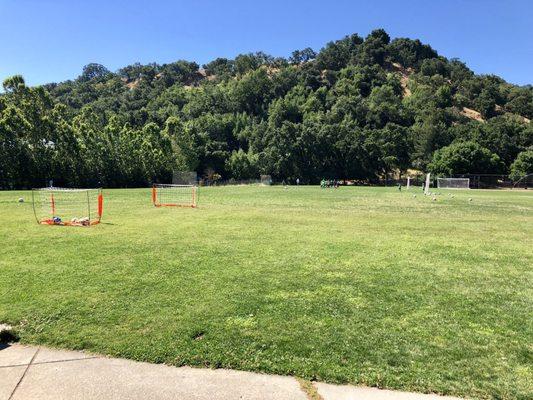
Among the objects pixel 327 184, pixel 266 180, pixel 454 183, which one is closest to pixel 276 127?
pixel 266 180

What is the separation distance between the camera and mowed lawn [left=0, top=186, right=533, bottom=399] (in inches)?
192

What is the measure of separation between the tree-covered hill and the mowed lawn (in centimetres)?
5098

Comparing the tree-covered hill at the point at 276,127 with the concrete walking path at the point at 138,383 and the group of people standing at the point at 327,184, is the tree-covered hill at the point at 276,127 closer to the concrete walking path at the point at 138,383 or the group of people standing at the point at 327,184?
the group of people standing at the point at 327,184

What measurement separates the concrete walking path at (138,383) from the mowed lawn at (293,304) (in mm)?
180

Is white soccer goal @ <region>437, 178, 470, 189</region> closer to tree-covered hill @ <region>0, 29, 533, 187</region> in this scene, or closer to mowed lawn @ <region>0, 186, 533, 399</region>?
tree-covered hill @ <region>0, 29, 533, 187</region>

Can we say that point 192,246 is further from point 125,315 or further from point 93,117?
point 93,117

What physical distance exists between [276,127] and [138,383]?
11136 centimetres

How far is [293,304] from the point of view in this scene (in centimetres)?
679

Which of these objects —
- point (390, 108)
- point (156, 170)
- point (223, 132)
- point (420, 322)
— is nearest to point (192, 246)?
point (420, 322)

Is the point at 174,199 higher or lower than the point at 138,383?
lower

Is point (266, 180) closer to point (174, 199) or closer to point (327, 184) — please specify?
point (327, 184)

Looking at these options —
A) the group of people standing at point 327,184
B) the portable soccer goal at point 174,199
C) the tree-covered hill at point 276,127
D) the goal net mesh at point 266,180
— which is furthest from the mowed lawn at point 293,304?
the goal net mesh at point 266,180

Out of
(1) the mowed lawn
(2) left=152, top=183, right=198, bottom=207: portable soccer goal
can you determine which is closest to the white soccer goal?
(2) left=152, top=183, right=198, bottom=207: portable soccer goal

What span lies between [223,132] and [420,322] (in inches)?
4636
